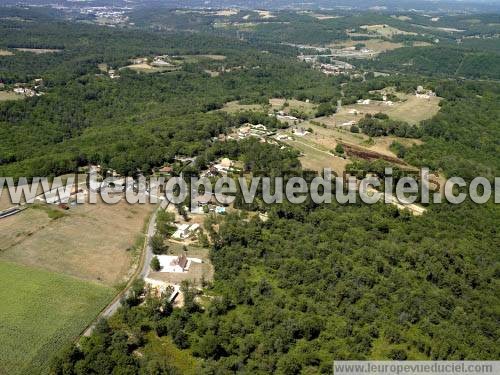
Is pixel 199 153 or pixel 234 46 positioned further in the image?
pixel 234 46

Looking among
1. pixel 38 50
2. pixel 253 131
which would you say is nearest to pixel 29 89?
pixel 38 50

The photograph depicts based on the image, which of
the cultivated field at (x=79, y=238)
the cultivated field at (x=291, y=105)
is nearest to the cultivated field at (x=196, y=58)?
the cultivated field at (x=291, y=105)

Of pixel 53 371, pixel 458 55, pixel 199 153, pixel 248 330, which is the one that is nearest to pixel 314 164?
pixel 199 153

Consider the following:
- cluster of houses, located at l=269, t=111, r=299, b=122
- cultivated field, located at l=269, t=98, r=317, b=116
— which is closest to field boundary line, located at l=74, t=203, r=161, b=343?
cluster of houses, located at l=269, t=111, r=299, b=122

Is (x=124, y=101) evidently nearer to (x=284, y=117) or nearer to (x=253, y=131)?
(x=284, y=117)

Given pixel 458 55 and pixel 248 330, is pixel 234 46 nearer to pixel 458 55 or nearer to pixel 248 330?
pixel 458 55

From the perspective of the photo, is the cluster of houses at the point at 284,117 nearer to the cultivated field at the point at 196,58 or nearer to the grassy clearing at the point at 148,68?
the grassy clearing at the point at 148,68
